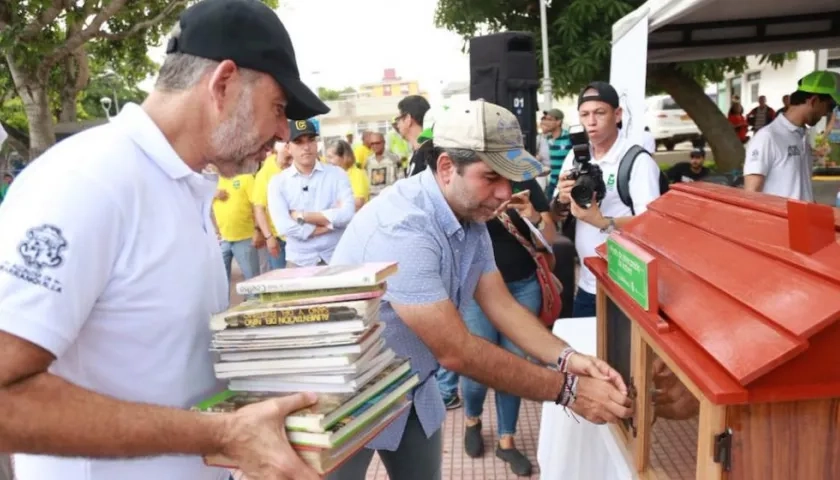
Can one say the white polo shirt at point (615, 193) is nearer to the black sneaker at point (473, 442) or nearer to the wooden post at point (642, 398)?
the black sneaker at point (473, 442)

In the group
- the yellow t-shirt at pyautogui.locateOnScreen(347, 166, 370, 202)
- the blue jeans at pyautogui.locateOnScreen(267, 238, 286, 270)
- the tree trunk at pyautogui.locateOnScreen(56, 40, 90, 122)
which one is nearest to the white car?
the tree trunk at pyautogui.locateOnScreen(56, 40, 90, 122)

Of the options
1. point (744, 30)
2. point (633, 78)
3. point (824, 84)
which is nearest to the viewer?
point (824, 84)

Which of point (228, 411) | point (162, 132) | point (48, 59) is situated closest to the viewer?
point (228, 411)

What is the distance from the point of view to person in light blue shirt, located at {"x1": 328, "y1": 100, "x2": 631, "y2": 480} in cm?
149

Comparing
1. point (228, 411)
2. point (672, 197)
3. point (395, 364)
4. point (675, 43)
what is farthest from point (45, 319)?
point (675, 43)

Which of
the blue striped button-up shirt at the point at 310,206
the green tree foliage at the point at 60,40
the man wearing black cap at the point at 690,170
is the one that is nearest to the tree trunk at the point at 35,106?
the green tree foliage at the point at 60,40

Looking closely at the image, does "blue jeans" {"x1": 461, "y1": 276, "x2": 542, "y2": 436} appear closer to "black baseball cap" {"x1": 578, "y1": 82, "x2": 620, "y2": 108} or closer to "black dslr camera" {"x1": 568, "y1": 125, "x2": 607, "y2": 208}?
"black dslr camera" {"x1": 568, "y1": 125, "x2": 607, "y2": 208}

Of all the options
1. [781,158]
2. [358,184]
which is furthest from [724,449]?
[358,184]

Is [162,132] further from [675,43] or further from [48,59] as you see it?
[48,59]

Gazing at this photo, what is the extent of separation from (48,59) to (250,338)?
10932 millimetres

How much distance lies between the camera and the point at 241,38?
103cm

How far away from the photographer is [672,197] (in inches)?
69.5

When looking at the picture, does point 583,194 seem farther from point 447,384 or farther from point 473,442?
point 447,384

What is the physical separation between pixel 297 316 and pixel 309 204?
3.58 m
